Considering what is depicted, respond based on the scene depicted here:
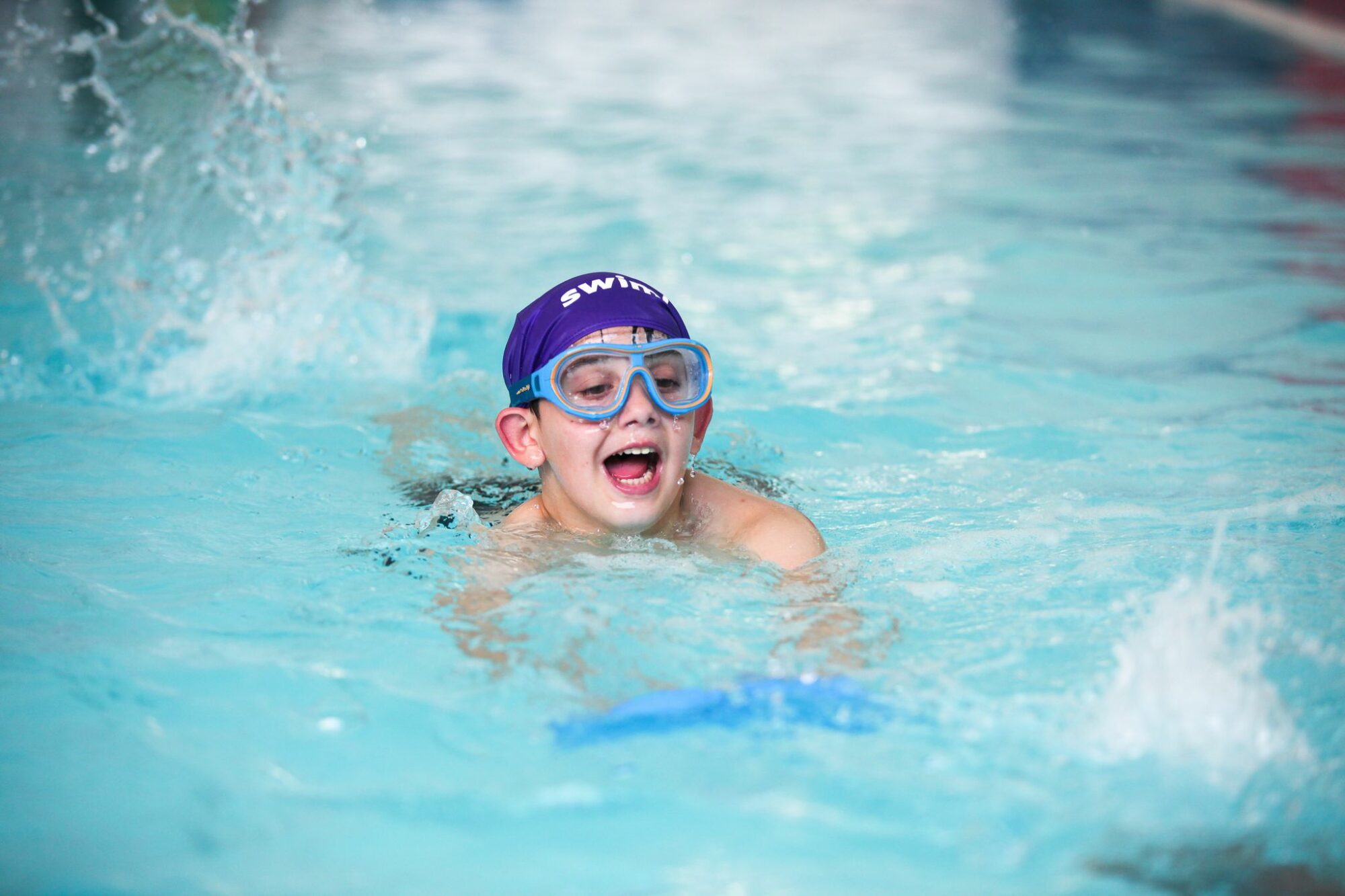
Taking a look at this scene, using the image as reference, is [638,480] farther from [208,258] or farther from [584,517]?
[208,258]

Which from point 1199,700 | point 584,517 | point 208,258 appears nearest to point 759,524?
point 584,517

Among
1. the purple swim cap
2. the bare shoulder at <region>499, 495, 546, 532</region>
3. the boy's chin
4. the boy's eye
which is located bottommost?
the boy's chin

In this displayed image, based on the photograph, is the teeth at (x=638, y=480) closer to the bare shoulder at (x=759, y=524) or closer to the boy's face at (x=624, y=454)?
the boy's face at (x=624, y=454)

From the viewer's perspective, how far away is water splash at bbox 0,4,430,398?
6.02m

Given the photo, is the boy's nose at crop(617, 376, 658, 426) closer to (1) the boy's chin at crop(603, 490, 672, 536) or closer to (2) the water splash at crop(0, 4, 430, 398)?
(1) the boy's chin at crop(603, 490, 672, 536)

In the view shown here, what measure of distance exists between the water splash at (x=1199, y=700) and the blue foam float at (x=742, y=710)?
1.79 ft

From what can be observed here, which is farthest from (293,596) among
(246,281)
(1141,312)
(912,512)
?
(1141,312)

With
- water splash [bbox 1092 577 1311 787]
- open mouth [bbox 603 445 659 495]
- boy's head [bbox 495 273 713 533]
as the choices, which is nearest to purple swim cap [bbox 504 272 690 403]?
boy's head [bbox 495 273 713 533]

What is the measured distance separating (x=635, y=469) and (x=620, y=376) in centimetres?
29

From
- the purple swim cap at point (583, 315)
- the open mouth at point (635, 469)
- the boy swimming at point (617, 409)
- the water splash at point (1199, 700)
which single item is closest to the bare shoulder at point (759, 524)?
the boy swimming at point (617, 409)

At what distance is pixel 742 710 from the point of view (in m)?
2.83

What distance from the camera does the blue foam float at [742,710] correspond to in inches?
109

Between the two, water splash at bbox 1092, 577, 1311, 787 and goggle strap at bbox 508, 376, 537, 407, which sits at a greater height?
goggle strap at bbox 508, 376, 537, 407

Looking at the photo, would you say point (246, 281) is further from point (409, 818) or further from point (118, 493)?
point (409, 818)
